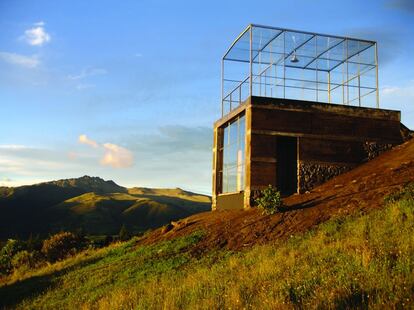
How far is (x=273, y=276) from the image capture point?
373 inches

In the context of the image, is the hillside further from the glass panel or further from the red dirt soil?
the glass panel

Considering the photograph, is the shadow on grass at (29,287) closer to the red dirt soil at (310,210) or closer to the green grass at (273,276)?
the green grass at (273,276)

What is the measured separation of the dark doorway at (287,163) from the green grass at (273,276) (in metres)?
6.53

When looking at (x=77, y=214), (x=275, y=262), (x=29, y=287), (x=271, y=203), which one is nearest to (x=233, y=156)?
(x=271, y=203)

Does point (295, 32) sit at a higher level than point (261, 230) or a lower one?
higher

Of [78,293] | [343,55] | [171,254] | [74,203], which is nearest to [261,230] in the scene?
→ [171,254]

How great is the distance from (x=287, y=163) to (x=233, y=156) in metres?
3.56

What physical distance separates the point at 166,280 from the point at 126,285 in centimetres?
176

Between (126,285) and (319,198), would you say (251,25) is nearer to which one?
(319,198)

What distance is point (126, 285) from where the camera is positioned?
13.3 metres

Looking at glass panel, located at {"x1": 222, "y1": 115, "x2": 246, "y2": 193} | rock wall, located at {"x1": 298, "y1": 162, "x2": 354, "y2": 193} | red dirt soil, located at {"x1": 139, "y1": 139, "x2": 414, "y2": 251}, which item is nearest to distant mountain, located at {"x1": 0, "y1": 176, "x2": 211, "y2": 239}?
glass panel, located at {"x1": 222, "y1": 115, "x2": 246, "y2": 193}

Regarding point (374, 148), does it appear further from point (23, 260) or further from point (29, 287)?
point (23, 260)

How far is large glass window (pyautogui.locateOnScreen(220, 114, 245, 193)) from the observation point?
925 inches

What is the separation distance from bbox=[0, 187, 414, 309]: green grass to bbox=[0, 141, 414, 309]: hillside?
0.03m
